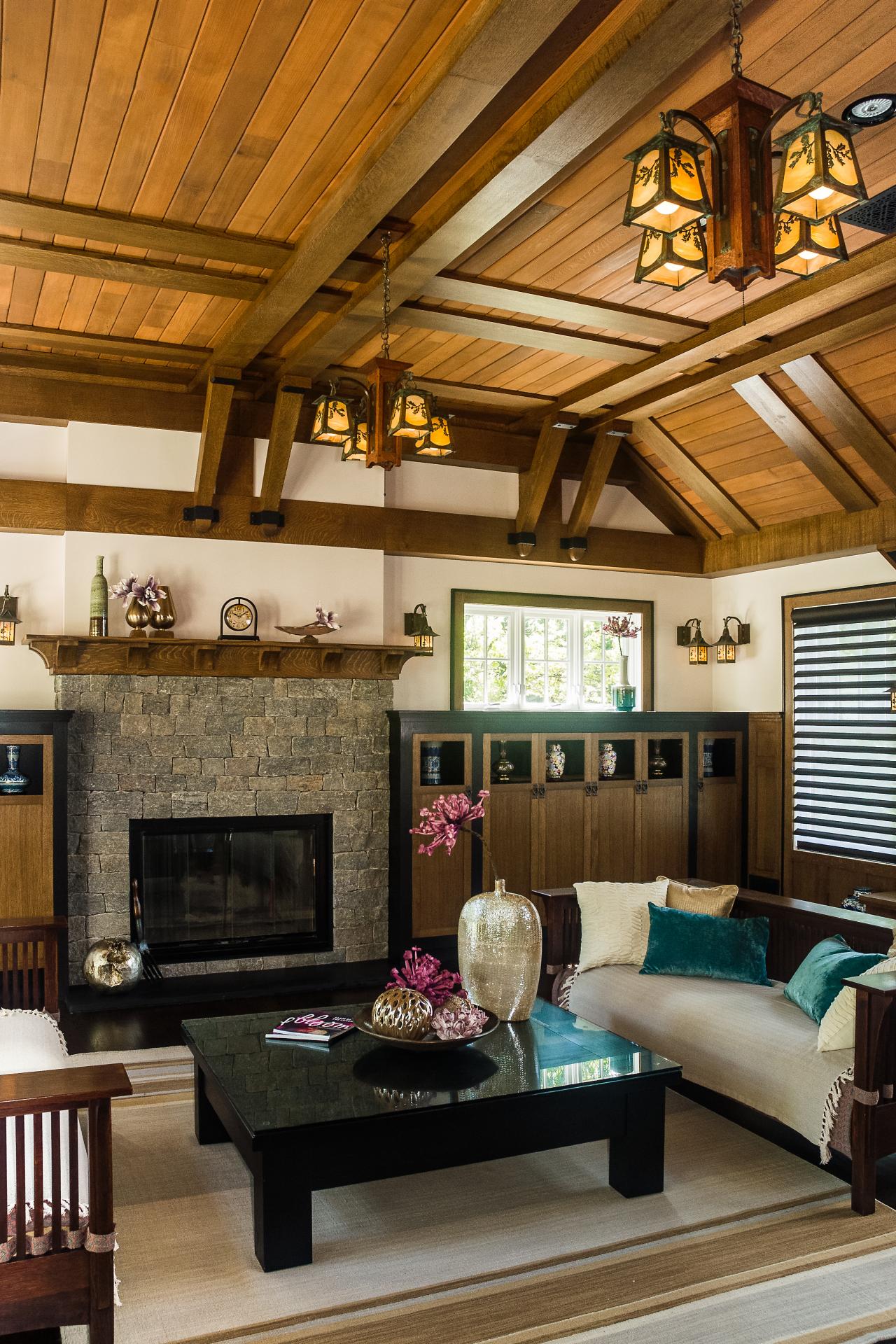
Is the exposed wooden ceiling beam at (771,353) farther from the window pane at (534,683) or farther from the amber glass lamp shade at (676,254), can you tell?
the amber glass lamp shade at (676,254)

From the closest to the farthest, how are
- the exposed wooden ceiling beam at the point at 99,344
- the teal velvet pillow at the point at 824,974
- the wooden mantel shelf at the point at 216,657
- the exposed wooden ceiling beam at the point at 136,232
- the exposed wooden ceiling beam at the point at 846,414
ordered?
1. the teal velvet pillow at the point at 824,974
2. the exposed wooden ceiling beam at the point at 136,232
3. the exposed wooden ceiling beam at the point at 99,344
4. the exposed wooden ceiling beam at the point at 846,414
5. the wooden mantel shelf at the point at 216,657

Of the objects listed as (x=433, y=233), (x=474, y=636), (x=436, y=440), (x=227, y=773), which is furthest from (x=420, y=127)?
(x=474, y=636)

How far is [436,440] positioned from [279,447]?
2425 mm

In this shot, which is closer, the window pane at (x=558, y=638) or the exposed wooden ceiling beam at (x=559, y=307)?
the exposed wooden ceiling beam at (x=559, y=307)

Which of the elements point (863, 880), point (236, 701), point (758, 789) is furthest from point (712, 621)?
point (236, 701)

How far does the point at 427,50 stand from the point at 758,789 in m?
5.61

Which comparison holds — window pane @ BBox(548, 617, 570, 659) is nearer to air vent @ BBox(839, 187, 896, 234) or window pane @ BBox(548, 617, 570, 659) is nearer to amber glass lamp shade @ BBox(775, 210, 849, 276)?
air vent @ BBox(839, 187, 896, 234)

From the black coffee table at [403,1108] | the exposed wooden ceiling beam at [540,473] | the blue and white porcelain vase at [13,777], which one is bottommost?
the black coffee table at [403,1108]

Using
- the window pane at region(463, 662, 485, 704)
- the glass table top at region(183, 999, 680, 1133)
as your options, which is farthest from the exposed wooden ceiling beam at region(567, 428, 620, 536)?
the glass table top at region(183, 999, 680, 1133)

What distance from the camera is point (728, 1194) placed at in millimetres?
3305

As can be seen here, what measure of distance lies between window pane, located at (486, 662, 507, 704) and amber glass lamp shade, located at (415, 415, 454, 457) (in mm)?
3404

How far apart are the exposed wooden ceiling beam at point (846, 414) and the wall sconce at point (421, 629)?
8.60ft

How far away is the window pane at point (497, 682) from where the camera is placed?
23.5ft

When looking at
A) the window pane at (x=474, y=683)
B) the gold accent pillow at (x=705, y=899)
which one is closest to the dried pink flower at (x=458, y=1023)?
the gold accent pillow at (x=705, y=899)
